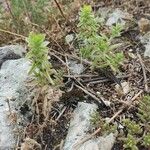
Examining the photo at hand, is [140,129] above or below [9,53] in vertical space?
below

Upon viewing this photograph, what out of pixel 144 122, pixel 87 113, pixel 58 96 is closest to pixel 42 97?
pixel 58 96

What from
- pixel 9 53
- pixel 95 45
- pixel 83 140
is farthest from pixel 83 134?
pixel 9 53

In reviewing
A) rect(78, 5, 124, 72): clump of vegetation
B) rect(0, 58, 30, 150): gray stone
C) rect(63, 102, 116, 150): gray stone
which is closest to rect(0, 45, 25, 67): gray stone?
rect(0, 58, 30, 150): gray stone

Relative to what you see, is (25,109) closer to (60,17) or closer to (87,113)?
(87,113)

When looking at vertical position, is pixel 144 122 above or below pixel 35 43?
below

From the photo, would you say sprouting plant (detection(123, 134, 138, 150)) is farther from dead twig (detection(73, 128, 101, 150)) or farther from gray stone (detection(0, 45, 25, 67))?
gray stone (detection(0, 45, 25, 67))

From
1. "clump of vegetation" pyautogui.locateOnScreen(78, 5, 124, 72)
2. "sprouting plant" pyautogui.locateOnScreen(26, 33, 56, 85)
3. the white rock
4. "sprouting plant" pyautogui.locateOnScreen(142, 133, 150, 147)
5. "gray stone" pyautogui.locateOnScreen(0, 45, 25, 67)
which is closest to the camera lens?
"sprouting plant" pyautogui.locateOnScreen(142, 133, 150, 147)

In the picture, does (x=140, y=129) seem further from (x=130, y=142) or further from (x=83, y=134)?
(x=83, y=134)
